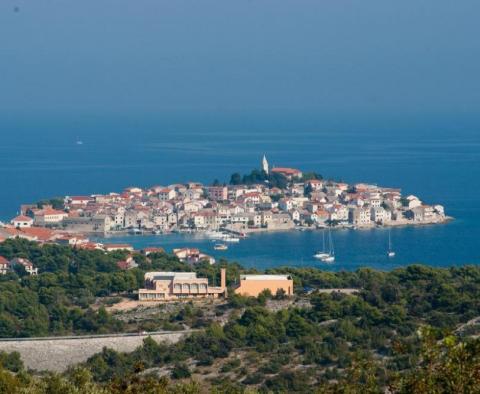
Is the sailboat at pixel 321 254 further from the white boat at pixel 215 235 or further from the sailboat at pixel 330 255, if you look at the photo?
the white boat at pixel 215 235

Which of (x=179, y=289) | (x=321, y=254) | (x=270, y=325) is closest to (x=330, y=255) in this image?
(x=321, y=254)

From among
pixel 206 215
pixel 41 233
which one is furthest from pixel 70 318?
pixel 206 215

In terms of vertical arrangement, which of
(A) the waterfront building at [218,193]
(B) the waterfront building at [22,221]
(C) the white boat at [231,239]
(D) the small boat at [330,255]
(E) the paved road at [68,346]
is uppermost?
(A) the waterfront building at [218,193]

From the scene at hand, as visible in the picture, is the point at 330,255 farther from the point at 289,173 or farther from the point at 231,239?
the point at 289,173

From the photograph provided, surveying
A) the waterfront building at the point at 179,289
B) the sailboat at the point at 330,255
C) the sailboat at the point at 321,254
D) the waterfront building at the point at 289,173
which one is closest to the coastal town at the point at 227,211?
the waterfront building at the point at 289,173

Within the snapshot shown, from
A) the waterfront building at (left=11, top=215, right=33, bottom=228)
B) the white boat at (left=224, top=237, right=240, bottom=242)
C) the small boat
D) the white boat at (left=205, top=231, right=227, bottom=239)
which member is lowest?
the small boat

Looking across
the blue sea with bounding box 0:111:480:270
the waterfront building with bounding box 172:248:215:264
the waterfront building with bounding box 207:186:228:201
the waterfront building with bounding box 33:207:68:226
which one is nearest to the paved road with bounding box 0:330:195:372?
the waterfront building with bounding box 172:248:215:264

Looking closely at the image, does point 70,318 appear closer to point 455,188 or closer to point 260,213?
point 260,213

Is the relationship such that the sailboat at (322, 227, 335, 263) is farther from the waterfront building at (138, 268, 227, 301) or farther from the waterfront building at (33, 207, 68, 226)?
the waterfront building at (138, 268, 227, 301)
